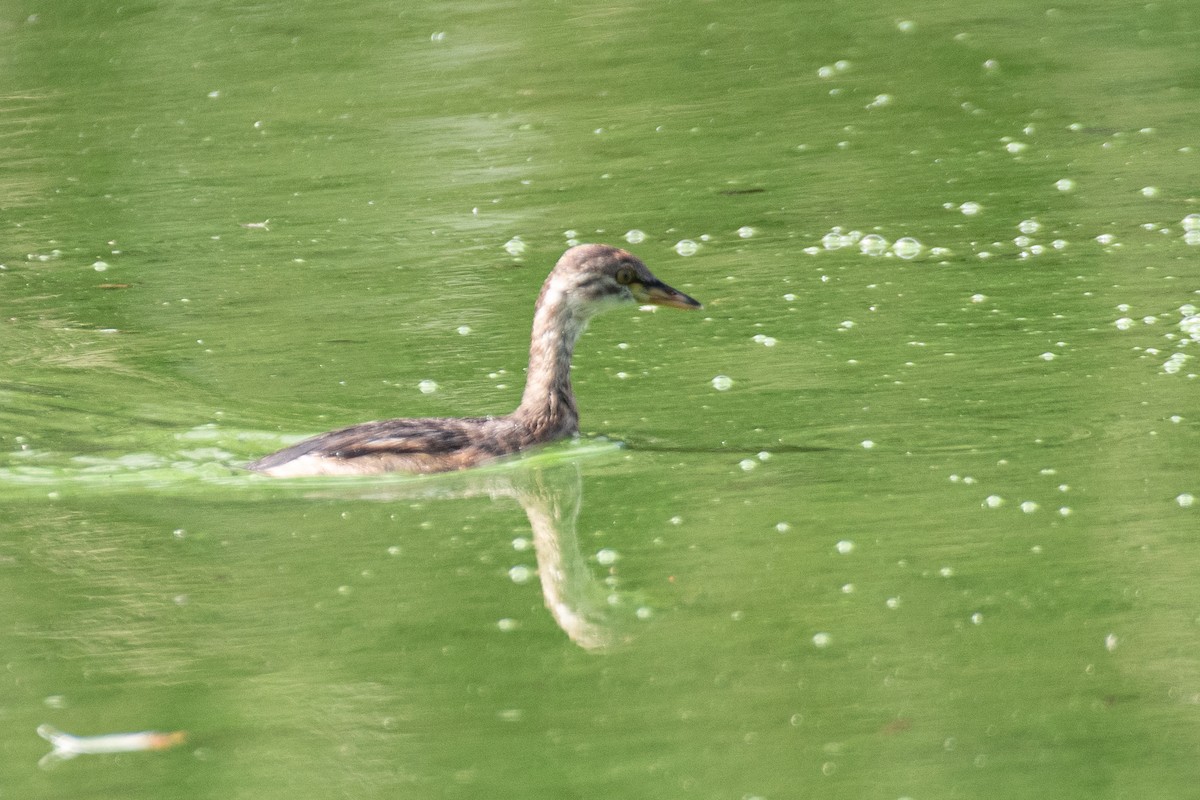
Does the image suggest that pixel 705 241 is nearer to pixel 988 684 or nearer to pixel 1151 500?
pixel 1151 500

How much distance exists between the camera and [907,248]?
10352mm

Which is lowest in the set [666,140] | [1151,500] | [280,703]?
[666,140]

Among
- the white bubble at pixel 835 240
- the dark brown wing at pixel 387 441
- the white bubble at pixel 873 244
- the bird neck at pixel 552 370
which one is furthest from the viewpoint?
the white bubble at pixel 835 240

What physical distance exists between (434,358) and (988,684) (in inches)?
167

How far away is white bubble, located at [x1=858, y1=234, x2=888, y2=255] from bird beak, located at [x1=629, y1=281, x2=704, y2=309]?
7.75 ft

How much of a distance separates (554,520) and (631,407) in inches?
53.8

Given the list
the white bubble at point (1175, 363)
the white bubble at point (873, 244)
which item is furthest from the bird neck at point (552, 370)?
the white bubble at point (873, 244)

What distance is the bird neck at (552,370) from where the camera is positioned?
7.85 m

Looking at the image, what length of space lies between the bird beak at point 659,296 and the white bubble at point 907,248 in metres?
2.32

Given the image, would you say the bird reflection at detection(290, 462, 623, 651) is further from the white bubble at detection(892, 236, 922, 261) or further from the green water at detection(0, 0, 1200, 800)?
the white bubble at detection(892, 236, 922, 261)

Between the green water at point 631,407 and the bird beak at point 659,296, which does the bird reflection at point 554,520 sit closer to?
the green water at point 631,407

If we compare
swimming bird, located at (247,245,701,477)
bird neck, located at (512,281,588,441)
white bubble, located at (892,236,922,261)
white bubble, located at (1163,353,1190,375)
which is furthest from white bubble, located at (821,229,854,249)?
bird neck, located at (512,281,588,441)

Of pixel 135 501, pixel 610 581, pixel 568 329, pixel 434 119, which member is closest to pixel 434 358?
pixel 568 329

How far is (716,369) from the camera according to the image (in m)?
8.62
